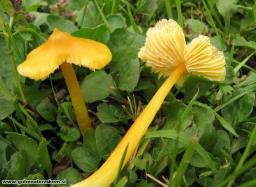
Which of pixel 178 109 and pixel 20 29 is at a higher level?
pixel 20 29

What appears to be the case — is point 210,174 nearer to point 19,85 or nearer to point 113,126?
point 113,126

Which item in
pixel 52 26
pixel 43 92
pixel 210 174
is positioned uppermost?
pixel 52 26

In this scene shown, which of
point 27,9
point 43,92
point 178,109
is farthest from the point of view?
point 27,9

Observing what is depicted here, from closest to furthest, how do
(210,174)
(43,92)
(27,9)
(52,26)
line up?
(210,174)
(43,92)
(52,26)
(27,9)

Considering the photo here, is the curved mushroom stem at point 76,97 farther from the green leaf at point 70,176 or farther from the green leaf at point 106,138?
the green leaf at point 70,176

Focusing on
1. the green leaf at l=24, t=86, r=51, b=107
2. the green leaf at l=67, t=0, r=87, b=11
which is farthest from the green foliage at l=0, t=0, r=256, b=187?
the green leaf at l=67, t=0, r=87, b=11

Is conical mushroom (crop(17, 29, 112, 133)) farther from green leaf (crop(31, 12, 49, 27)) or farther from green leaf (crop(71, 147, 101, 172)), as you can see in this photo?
green leaf (crop(31, 12, 49, 27))

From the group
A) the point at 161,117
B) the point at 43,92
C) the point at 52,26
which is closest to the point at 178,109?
the point at 161,117
